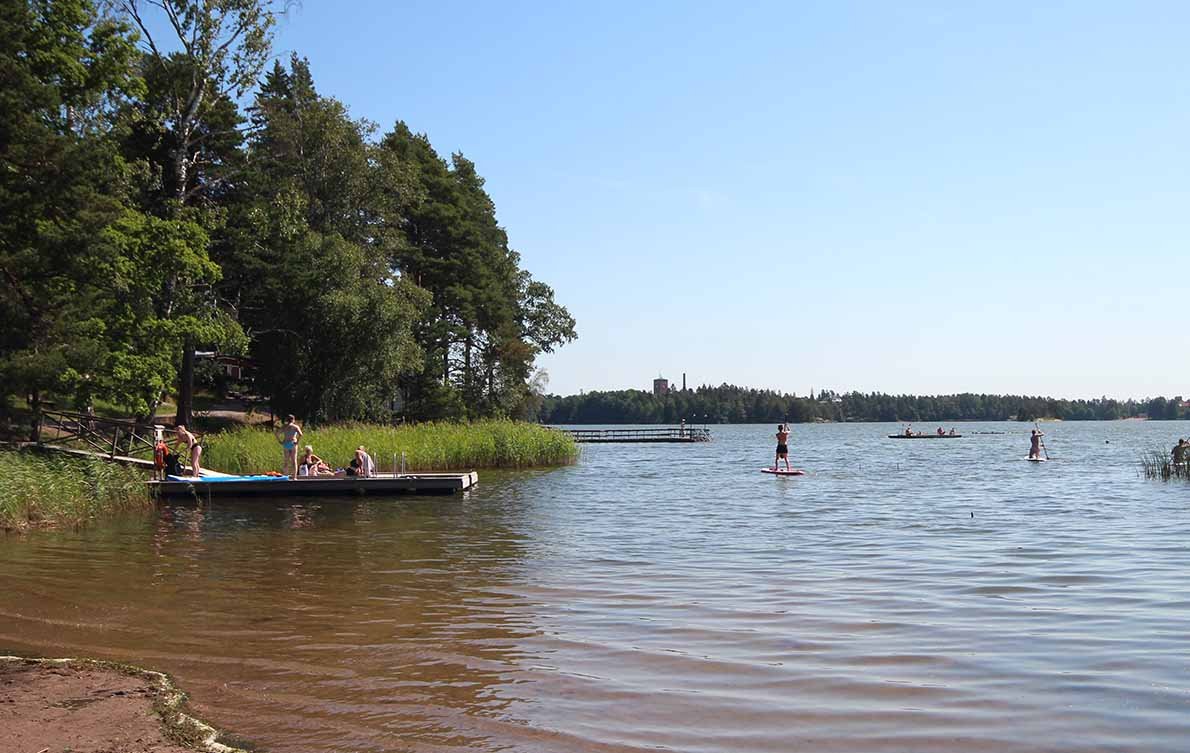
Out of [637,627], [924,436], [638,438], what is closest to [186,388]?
[637,627]

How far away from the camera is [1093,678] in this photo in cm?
809

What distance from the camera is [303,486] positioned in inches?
1014

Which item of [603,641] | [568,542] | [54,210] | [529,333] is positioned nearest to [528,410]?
[529,333]

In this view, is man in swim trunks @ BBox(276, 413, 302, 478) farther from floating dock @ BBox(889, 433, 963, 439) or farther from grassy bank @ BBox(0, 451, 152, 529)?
floating dock @ BBox(889, 433, 963, 439)

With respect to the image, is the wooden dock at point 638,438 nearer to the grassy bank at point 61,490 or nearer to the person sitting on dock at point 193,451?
the person sitting on dock at point 193,451

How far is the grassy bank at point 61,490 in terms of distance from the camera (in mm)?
17875

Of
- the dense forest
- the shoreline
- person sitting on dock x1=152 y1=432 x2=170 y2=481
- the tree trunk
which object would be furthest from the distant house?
the shoreline

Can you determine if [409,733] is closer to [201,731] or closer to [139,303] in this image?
[201,731]

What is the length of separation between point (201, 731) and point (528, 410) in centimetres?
5544

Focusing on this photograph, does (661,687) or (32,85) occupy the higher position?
(32,85)

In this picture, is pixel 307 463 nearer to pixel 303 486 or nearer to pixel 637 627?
pixel 303 486

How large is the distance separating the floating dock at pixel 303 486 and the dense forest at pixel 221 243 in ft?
9.70

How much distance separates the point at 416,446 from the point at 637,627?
2564 centimetres

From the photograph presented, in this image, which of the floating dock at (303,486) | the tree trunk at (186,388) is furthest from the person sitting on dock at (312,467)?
the tree trunk at (186,388)
